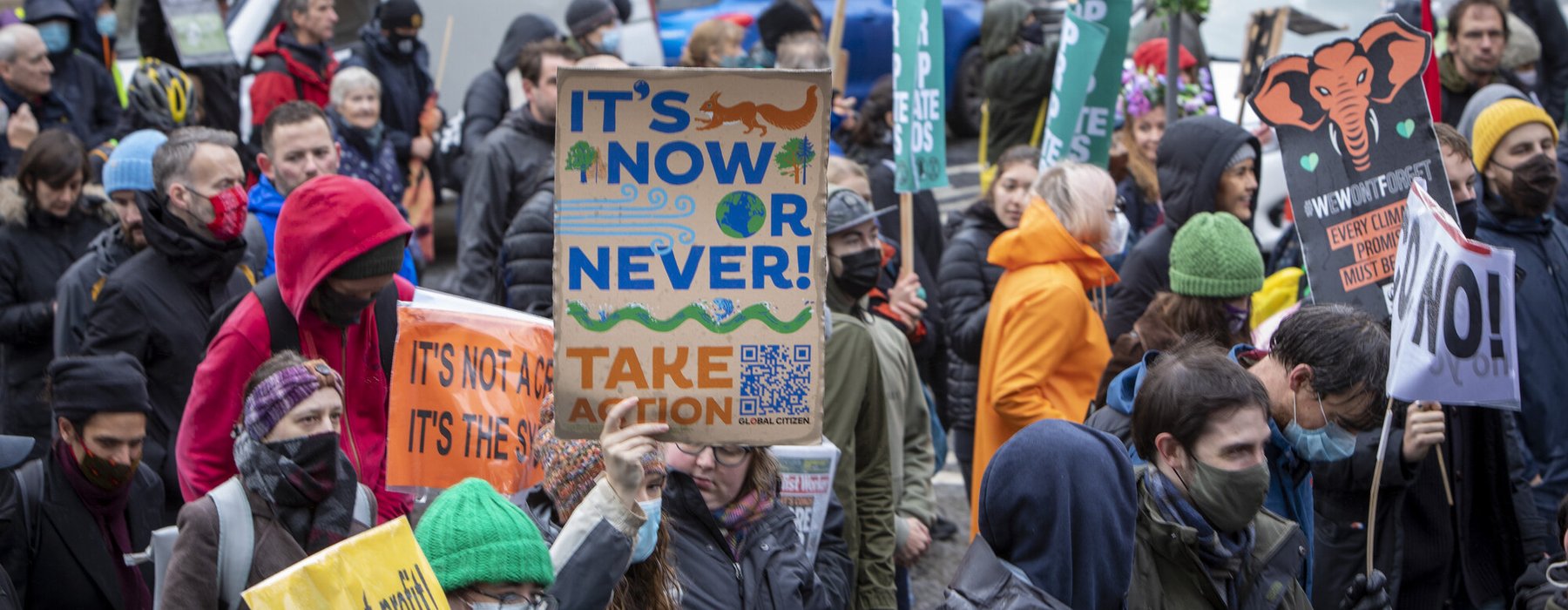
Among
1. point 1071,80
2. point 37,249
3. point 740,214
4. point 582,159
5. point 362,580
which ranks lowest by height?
point 37,249

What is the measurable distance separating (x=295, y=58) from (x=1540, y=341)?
259 inches

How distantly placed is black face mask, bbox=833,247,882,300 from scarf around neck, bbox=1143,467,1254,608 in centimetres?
199

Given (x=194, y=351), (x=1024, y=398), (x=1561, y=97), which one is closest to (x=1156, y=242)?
(x=1024, y=398)

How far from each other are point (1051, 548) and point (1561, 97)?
770cm

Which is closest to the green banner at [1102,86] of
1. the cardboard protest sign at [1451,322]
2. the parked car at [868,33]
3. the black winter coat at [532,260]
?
the black winter coat at [532,260]

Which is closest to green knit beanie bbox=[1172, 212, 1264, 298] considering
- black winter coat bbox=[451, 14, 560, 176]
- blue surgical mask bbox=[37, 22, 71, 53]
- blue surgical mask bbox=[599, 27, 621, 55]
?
blue surgical mask bbox=[599, 27, 621, 55]

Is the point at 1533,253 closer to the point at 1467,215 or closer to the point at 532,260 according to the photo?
the point at 1467,215

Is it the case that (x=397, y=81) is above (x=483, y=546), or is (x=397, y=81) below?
below

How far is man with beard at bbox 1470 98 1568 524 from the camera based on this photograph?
5652mm

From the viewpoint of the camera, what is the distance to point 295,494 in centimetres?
369

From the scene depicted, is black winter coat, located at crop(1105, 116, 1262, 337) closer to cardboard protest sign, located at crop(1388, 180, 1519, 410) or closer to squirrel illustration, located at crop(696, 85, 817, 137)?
cardboard protest sign, located at crop(1388, 180, 1519, 410)

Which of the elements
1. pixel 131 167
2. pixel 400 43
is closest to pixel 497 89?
pixel 400 43

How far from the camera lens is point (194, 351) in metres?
5.23

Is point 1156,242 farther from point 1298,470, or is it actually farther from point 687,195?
point 687,195
